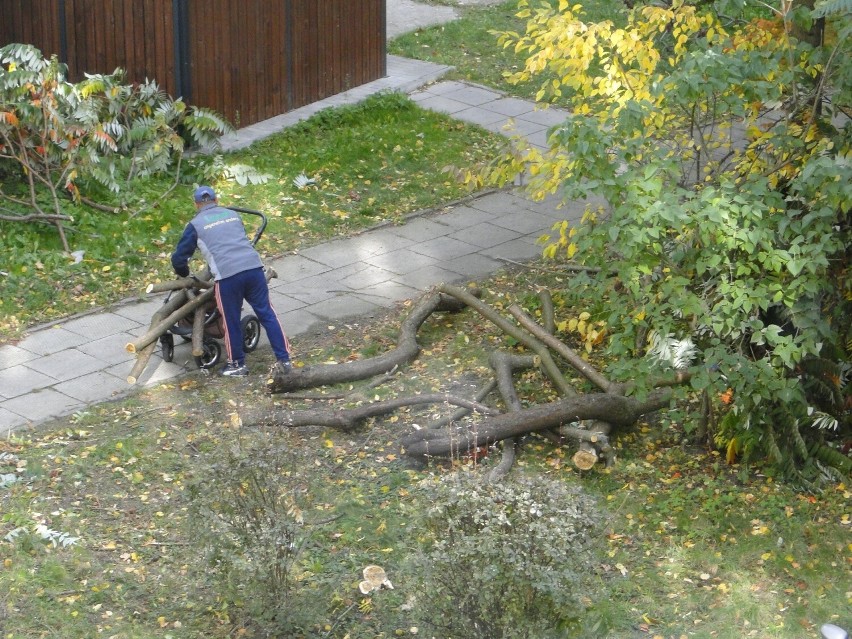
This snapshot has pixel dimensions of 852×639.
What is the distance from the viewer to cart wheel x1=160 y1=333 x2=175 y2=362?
925 centimetres

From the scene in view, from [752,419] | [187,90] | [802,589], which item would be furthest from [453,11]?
[802,589]

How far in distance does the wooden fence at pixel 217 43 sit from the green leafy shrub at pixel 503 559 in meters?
8.87

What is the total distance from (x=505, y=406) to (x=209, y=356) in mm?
2497

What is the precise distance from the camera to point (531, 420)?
781 centimetres

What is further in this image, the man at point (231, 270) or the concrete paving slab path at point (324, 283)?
the concrete paving slab path at point (324, 283)

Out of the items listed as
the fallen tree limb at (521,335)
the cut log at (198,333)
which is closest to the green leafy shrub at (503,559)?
the fallen tree limb at (521,335)

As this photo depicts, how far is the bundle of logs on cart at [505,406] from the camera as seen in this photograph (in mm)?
7719

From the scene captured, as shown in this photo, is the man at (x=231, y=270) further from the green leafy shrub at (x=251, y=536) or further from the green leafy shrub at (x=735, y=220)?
the green leafy shrub at (x=251, y=536)

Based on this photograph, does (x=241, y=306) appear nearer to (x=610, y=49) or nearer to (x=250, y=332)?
(x=250, y=332)

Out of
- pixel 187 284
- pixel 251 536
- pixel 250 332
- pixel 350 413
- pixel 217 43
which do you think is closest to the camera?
pixel 251 536

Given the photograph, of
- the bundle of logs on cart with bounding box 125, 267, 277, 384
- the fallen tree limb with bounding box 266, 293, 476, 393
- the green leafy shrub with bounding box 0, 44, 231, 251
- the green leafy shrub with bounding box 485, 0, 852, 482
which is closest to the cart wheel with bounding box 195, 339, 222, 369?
the bundle of logs on cart with bounding box 125, 267, 277, 384

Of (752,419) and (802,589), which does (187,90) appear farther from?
(802,589)

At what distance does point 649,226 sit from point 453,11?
13422 millimetres

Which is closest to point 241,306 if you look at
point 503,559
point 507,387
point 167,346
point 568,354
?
point 167,346
